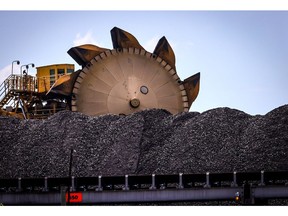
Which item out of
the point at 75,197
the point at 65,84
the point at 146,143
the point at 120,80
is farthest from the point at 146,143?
the point at 75,197

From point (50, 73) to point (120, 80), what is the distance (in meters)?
4.86

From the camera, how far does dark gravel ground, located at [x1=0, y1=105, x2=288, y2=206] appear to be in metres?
37.9

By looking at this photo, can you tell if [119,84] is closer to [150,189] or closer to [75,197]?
[75,197]

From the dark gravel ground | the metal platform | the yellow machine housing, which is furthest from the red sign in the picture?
the yellow machine housing

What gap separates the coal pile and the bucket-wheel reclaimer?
3.89 metres

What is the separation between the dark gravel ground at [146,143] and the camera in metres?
37.9

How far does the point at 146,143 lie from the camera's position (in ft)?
135

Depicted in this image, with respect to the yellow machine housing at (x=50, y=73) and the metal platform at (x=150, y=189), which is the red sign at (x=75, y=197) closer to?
the metal platform at (x=150, y=189)

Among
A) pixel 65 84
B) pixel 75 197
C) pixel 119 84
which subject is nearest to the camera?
pixel 75 197

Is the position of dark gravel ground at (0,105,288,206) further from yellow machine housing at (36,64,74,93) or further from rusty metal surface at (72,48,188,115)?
yellow machine housing at (36,64,74,93)

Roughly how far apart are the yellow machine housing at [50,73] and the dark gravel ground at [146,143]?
17.1ft

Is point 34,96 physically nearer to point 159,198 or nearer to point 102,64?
point 102,64

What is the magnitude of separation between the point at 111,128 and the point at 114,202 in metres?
10.8

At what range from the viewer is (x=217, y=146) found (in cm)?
3922
